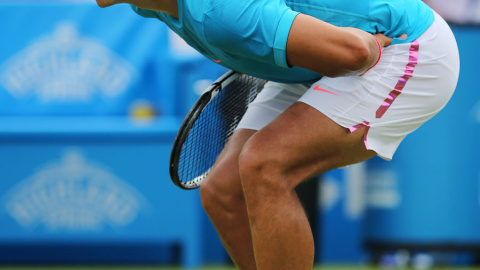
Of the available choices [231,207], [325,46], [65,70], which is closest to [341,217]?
[65,70]

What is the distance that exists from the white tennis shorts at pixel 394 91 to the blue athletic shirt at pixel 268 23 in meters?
0.06

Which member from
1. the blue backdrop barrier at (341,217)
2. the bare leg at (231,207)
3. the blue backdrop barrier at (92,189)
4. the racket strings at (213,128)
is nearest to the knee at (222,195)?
the bare leg at (231,207)

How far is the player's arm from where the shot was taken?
77.7 inches

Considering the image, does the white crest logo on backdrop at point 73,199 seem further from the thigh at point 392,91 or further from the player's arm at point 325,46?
the player's arm at point 325,46

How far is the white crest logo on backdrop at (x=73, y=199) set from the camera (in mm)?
4566

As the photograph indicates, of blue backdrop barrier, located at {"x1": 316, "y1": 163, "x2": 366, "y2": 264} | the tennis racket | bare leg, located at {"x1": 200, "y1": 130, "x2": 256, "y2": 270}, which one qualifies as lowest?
blue backdrop barrier, located at {"x1": 316, "y1": 163, "x2": 366, "y2": 264}

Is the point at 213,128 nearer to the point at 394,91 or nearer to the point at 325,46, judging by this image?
the point at 394,91

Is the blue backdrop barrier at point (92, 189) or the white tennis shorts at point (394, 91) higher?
the white tennis shorts at point (394, 91)

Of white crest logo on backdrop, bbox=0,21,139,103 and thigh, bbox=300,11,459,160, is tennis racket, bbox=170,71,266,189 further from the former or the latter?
white crest logo on backdrop, bbox=0,21,139,103

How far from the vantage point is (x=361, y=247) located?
16.7 ft

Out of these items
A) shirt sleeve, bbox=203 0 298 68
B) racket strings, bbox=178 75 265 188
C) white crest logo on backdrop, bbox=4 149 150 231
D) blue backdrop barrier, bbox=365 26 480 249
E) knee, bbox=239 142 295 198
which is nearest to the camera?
shirt sleeve, bbox=203 0 298 68

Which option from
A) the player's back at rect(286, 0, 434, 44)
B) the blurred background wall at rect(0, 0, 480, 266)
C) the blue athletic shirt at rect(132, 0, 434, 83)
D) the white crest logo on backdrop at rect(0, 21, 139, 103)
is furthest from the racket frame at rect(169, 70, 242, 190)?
the white crest logo on backdrop at rect(0, 21, 139, 103)

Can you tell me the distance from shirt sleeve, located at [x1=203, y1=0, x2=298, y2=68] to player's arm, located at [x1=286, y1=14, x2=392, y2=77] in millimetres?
24

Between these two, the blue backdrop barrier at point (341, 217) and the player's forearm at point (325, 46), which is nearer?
the player's forearm at point (325, 46)
